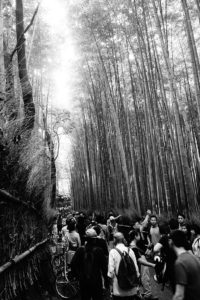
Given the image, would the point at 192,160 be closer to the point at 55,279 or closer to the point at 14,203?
the point at 55,279

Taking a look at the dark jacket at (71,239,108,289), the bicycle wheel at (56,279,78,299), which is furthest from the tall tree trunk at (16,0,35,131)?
the bicycle wheel at (56,279,78,299)

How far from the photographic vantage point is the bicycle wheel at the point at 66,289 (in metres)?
3.80

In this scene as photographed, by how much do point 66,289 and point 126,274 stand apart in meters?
1.66

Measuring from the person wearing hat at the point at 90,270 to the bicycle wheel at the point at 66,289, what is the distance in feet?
3.89

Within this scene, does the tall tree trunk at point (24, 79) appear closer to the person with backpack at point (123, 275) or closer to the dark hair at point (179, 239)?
the person with backpack at point (123, 275)

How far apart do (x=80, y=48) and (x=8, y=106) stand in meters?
7.50

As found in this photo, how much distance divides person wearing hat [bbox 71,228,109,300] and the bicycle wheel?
119 centimetres

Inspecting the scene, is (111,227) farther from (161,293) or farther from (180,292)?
(180,292)

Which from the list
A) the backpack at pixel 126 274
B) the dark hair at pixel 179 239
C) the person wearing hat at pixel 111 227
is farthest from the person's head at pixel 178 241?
the person wearing hat at pixel 111 227

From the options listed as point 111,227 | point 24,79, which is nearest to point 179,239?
point 24,79

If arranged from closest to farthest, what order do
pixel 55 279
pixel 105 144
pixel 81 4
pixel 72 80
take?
pixel 55 279, pixel 81 4, pixel 105 144, pixel 72 80

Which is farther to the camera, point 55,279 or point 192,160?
point 192,160

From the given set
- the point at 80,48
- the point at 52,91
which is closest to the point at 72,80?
the point at 52,91

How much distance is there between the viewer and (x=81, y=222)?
4.96 m
